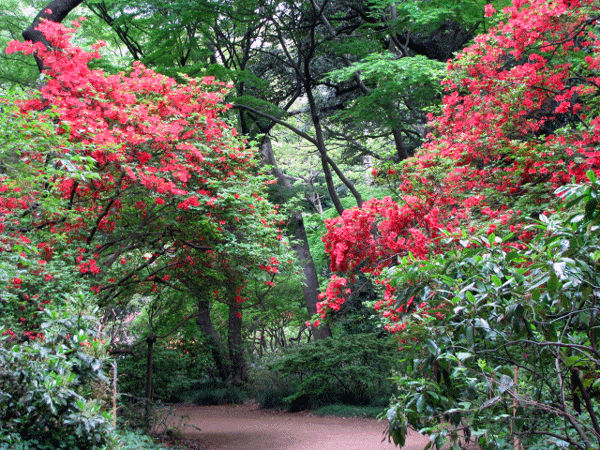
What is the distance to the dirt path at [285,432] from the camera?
770 cm

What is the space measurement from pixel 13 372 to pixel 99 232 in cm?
485

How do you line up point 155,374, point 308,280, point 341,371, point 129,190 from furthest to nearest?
1. point 308,280
2. point 341,371
3. point 155,374
4. point 129,190

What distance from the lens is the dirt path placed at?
7.70m

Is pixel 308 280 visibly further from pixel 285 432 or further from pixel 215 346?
pixel 285 432

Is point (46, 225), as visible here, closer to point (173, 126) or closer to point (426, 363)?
point (173, 126)

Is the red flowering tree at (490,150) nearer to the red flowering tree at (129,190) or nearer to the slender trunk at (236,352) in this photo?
the red flowering tree at (129,190)

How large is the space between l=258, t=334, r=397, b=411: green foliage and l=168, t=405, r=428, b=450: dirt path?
1.80ft

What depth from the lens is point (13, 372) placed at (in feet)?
10.7

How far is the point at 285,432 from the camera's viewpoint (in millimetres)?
8828

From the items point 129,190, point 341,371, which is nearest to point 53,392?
point 129,190

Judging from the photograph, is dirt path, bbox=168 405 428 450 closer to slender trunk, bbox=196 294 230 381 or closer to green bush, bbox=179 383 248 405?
green bush, bbox=179 383 248 405

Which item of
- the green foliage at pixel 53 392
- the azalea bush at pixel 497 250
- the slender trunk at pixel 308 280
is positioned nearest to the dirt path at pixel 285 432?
the azalea bush at pixel 497 250

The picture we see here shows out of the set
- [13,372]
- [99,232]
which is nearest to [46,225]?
[99,232]

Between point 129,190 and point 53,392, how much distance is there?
12.5 feet
